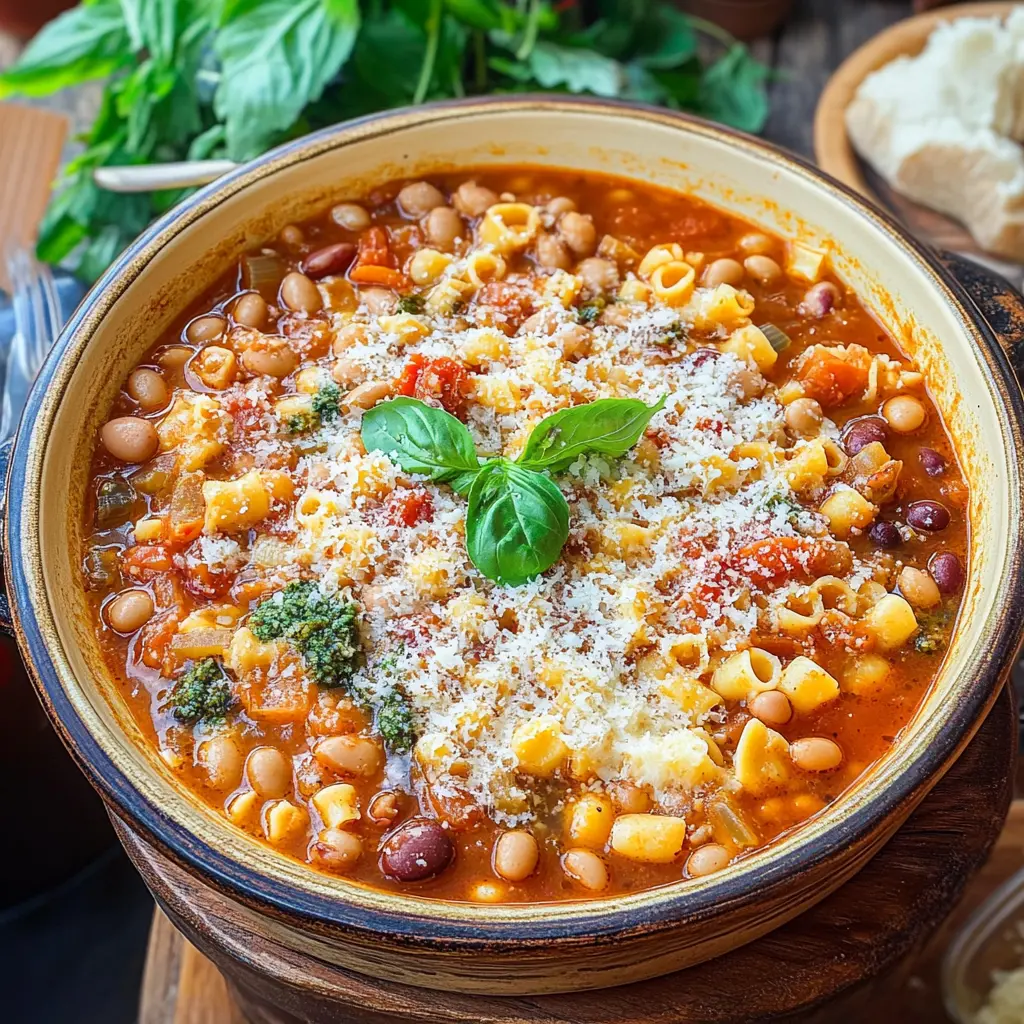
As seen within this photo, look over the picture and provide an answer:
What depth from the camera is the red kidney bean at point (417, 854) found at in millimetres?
→ 2271

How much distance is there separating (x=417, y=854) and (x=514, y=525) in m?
0.69

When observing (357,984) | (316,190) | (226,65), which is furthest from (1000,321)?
(226,65)

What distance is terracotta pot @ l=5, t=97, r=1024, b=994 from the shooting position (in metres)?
2.03

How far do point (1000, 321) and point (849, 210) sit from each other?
1.50ft

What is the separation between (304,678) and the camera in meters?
2.49

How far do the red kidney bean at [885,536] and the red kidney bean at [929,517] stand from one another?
0.05 metres

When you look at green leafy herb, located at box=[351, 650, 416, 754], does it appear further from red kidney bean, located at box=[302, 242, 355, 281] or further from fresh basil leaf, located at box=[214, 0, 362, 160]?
fresh basil leaf, located at box=[214, 0, 362, 160]

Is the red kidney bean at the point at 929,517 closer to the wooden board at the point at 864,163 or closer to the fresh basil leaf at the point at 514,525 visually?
the fresh basil leaf at the point at 514,525

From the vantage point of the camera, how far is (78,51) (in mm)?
4430

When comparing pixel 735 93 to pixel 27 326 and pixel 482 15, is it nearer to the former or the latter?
pixel 482 15

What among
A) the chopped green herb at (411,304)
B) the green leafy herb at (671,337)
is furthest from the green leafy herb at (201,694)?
the green leafy herb at (671,337)

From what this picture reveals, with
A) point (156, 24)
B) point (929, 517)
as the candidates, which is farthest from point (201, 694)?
point (156, 24)

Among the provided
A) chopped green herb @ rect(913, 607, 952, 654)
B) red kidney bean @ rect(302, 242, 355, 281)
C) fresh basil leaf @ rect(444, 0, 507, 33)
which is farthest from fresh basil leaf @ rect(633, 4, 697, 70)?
chopped green herb @ rect(913, 607, 952, 654)

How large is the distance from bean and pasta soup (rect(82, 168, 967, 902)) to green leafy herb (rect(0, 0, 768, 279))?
112 cm
